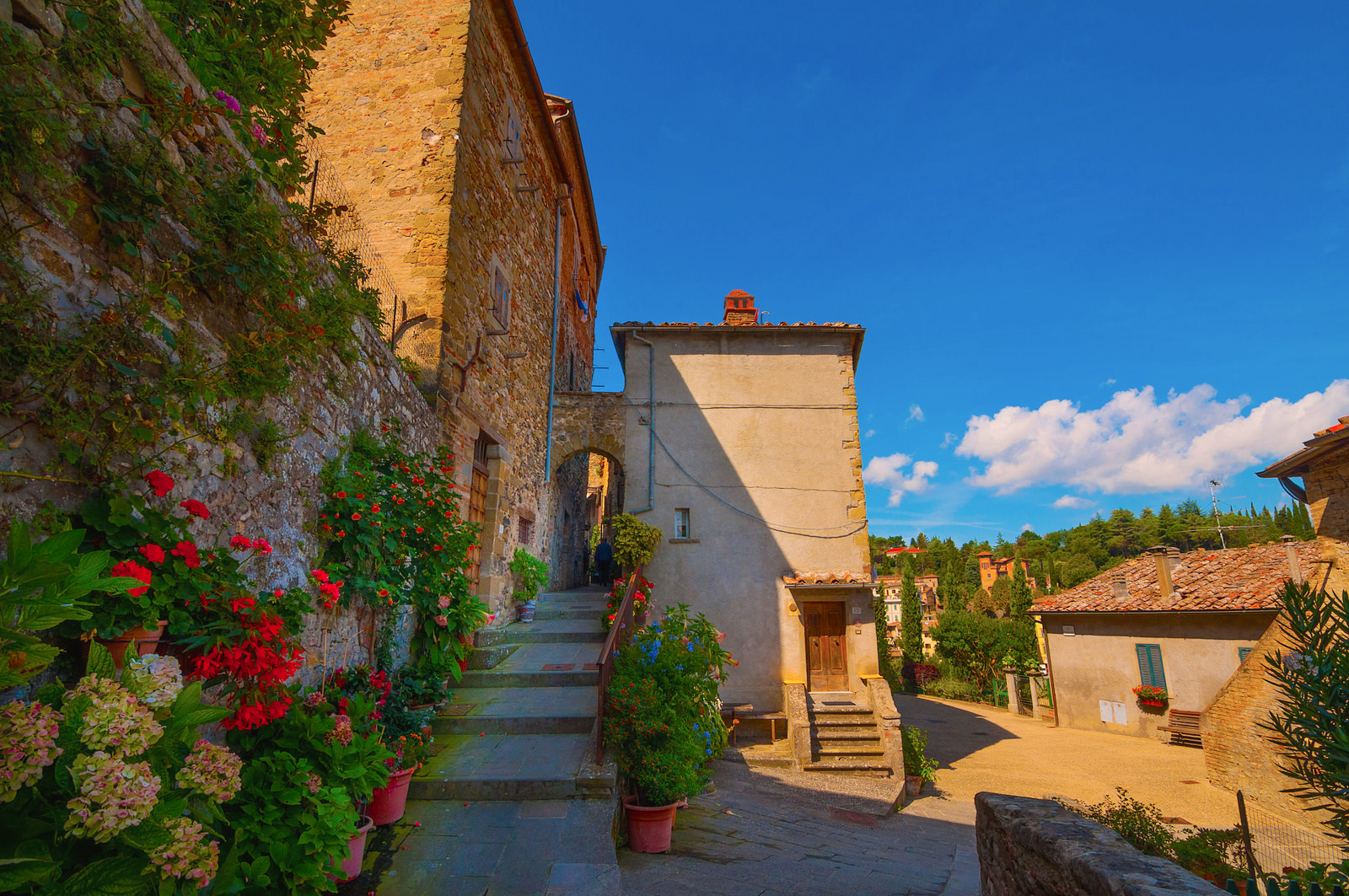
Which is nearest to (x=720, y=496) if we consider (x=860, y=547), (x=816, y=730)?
(x=860, y=547)

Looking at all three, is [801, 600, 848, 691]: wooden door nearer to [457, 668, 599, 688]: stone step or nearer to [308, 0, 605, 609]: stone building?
[308, 0, 605, 609]: stone building

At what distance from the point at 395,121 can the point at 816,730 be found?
457 inches

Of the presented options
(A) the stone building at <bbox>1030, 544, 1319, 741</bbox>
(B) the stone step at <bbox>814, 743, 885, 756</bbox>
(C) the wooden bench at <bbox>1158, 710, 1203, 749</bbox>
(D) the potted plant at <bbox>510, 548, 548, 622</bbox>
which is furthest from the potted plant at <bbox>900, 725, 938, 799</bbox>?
(C) the wooden bench at <bbox>1158, 710, 1203, 749</bbox>

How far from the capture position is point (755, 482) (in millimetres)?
12805

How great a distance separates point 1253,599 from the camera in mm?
14562

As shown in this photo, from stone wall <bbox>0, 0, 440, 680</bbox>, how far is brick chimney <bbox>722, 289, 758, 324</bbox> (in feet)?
32.8

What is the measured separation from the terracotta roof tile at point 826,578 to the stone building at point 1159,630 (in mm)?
9351

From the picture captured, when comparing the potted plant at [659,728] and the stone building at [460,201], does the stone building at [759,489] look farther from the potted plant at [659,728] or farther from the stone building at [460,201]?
the potted plant at [659,728]

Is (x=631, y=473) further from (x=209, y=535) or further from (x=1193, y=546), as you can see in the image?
(x=1193, y=546)

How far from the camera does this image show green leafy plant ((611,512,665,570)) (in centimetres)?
1150

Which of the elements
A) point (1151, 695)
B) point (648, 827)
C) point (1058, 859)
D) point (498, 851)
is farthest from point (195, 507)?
point (1151, 695)

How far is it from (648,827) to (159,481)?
403 cm

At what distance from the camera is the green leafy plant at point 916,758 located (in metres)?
10.9

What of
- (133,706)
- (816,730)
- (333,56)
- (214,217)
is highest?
(333,56)
